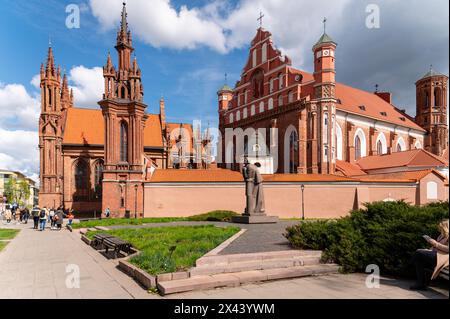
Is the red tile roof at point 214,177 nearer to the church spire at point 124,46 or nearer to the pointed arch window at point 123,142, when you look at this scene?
the pointed arch window at point 123,142

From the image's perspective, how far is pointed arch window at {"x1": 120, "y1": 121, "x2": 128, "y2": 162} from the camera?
105 ft

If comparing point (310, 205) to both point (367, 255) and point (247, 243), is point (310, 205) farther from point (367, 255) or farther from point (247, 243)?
point (367, 255)

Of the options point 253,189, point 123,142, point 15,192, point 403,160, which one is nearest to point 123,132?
point 123,142

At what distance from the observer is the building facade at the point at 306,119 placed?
112ft

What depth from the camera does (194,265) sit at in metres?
7.62

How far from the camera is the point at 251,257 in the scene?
820cm

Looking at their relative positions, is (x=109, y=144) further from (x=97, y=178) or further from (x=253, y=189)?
(x=253, y=189)

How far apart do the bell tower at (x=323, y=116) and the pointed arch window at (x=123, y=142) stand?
65.2 ft

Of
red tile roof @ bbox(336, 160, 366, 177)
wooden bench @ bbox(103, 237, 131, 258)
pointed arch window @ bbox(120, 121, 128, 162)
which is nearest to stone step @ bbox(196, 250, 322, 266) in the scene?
wooden bench @ bbox(103, 237, 131, 258)

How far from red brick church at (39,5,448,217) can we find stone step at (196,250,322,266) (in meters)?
20.4

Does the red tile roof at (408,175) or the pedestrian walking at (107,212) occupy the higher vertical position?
the red tile roof at (408,175)

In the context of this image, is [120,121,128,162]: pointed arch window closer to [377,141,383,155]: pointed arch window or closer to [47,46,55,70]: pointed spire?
[47,46,55,70]: pointed spire

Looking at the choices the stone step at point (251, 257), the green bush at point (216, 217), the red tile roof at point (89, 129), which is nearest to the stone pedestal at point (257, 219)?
the green bush at point (216, 217)
